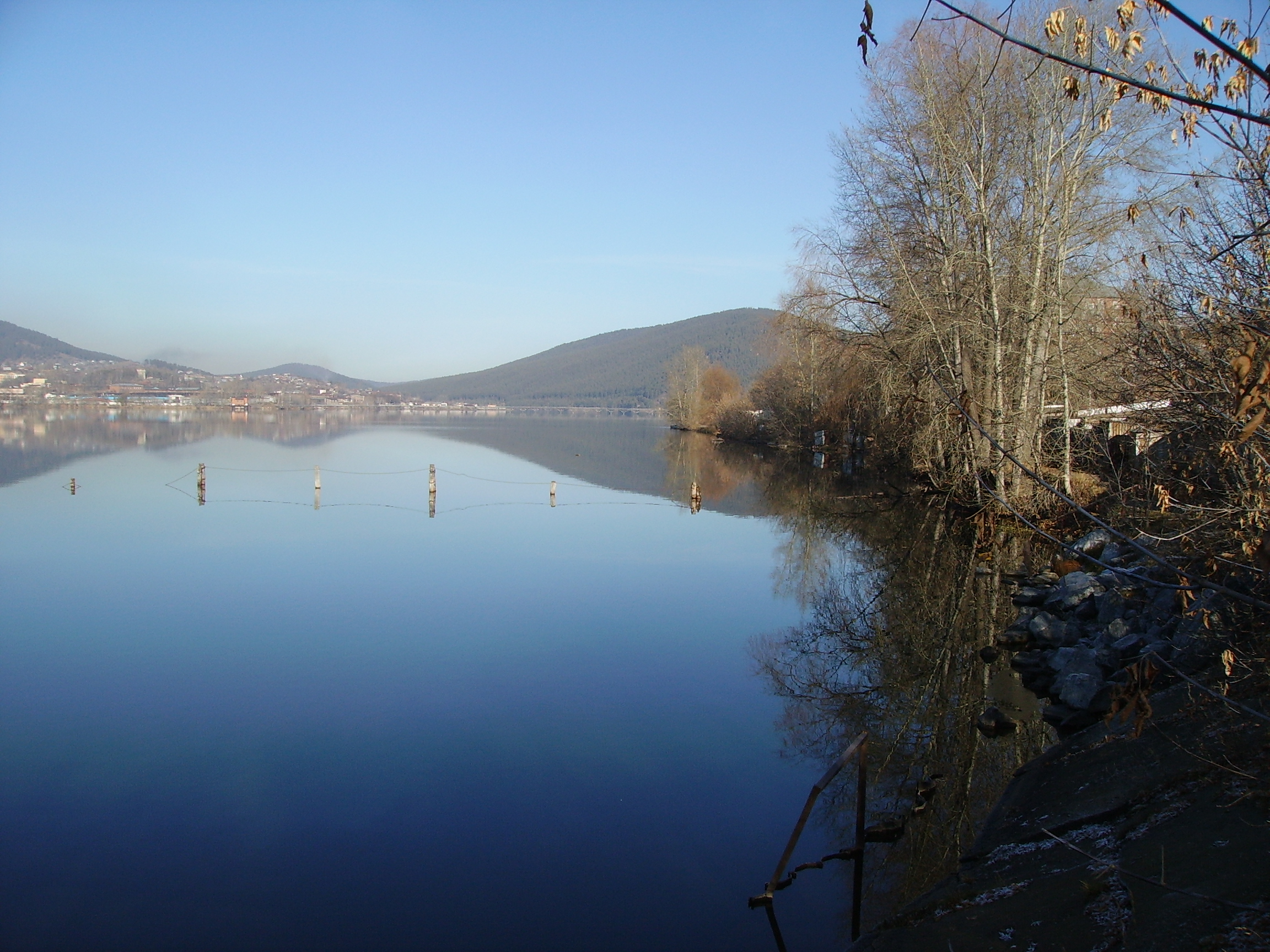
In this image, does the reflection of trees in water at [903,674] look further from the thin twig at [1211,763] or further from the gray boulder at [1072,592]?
the thin twig at [1211,763]

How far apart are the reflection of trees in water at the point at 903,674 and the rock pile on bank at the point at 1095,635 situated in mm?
306

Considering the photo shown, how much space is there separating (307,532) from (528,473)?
18.5 m

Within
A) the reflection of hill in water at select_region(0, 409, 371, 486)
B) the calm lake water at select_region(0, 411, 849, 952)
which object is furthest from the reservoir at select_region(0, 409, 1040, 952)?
the reflection of hill in water at select_region(0, 409, 371, 486)

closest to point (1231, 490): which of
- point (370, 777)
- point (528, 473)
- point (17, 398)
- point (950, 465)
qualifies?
point (370, 777)

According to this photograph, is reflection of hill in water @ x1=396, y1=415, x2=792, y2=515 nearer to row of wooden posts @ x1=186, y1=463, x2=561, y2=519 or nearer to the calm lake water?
row of wooden posts @ x1=186, y1=463, x2=561, y2=519

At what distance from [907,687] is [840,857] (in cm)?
381

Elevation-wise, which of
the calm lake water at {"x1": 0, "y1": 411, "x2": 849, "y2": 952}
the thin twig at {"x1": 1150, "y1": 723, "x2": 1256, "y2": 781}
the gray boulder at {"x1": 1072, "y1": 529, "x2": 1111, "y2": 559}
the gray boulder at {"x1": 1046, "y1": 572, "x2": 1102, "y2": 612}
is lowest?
the calm lake water at {"x1": 0, "y1": 411, "x2": 849, "y2": 952}

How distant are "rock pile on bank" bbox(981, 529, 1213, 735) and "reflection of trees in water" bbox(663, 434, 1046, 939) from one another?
306mm

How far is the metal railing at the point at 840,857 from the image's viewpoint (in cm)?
545

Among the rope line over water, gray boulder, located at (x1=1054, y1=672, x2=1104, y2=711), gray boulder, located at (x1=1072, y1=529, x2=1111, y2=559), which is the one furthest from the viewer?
the rope line over water

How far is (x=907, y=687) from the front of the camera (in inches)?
388

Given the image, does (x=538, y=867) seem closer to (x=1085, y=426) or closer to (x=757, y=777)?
(x=757, y=777)

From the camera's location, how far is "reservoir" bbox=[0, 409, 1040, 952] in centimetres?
586

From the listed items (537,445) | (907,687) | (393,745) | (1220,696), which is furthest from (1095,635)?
(537,445)
